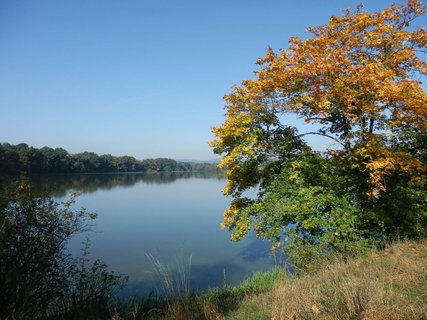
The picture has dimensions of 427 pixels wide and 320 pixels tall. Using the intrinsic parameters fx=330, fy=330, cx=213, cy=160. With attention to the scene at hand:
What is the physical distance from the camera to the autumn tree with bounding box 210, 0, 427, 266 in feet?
31.9

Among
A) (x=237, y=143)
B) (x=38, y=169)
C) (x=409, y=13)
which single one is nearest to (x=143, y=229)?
(x=237, y=143)

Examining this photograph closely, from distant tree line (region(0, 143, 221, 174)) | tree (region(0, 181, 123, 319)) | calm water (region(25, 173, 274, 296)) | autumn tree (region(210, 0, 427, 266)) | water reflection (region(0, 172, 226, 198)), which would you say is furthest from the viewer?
distant tree line (region(0, 143, 221, 174))

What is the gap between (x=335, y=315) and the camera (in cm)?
373

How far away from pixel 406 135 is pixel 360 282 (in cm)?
787

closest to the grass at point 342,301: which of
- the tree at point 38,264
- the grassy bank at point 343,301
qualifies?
the grassy bank at point 343,301

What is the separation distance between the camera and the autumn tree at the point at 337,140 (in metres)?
9.73

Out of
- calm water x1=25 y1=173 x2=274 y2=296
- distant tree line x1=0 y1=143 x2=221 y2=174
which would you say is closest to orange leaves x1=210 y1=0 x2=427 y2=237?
calm water x1=25 y1=173 x2=274 y2=296

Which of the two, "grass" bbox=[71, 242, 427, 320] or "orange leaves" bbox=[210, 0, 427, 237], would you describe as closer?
"grass" bbox=[71, 242, 427, 320]

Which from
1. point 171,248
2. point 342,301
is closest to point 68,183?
point 171,248

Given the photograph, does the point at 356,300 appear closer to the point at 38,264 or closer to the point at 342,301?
the point at 342,301

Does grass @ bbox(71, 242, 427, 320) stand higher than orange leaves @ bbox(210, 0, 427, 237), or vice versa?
orange leaves @ bbox(210, 0, 427, 237)

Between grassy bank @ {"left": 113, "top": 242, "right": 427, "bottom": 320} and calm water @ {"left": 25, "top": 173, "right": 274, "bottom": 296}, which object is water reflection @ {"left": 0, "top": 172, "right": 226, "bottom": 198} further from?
grassy bank @ {"left": 113, "top": 242, "right": 427, "bottom": 320}

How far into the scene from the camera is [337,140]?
1199 centimetres

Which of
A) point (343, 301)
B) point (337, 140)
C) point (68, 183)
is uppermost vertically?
point (337, 140)
